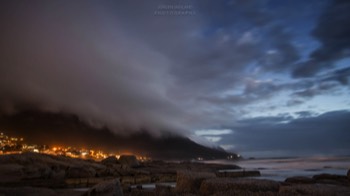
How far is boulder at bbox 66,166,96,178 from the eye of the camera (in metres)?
36.7

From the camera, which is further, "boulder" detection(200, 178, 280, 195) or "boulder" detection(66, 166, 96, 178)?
"boulder" detection(66, 166, 96, 178)

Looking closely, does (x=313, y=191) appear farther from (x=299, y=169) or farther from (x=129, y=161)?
(x=299, y=169)

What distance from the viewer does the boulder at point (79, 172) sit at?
3669cm

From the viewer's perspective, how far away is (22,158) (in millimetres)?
37219

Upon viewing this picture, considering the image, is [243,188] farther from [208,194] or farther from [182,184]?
[182,184]

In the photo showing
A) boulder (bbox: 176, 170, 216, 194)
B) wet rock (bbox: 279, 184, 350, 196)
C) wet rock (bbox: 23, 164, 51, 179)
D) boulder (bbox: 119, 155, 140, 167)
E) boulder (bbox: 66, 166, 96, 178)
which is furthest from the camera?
boulder (bbox: 119, 155, 140, 167)

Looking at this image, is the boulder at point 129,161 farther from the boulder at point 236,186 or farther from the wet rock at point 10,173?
the boulder at point 236,186

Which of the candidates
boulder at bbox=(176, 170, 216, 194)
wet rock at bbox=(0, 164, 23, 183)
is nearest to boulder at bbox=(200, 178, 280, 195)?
boulder at bbox=(176, 170, 216, 194)

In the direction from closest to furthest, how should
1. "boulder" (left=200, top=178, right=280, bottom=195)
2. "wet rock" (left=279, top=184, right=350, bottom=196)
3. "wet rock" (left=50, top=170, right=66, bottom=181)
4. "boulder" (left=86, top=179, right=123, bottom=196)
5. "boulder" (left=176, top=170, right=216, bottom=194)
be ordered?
"wet rock" (left=279, top=184, right=350, bottom=196) < "boulder" (left=86, top=179, right=123, bottom=196) < "boulder" (left=200, top=178, right=280, bottom=195) < "boulder" (left=176, top=170, right=216, bottom=194) < "wet rock" (left=50, top=170, right=66, bottom=181)

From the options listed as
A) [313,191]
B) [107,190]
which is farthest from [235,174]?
[107,190]

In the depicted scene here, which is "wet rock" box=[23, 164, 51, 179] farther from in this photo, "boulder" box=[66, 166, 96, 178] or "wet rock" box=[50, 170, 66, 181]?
"boulder" box=[66, 166, 96, 178]

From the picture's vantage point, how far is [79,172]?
3731 cm

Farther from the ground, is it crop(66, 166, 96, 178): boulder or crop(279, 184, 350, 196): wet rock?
crop(279, 184, 350, 196): wet rock

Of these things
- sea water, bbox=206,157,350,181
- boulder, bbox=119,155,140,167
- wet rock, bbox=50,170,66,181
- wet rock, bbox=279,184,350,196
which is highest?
boulder, bbox=119,155,140,167
